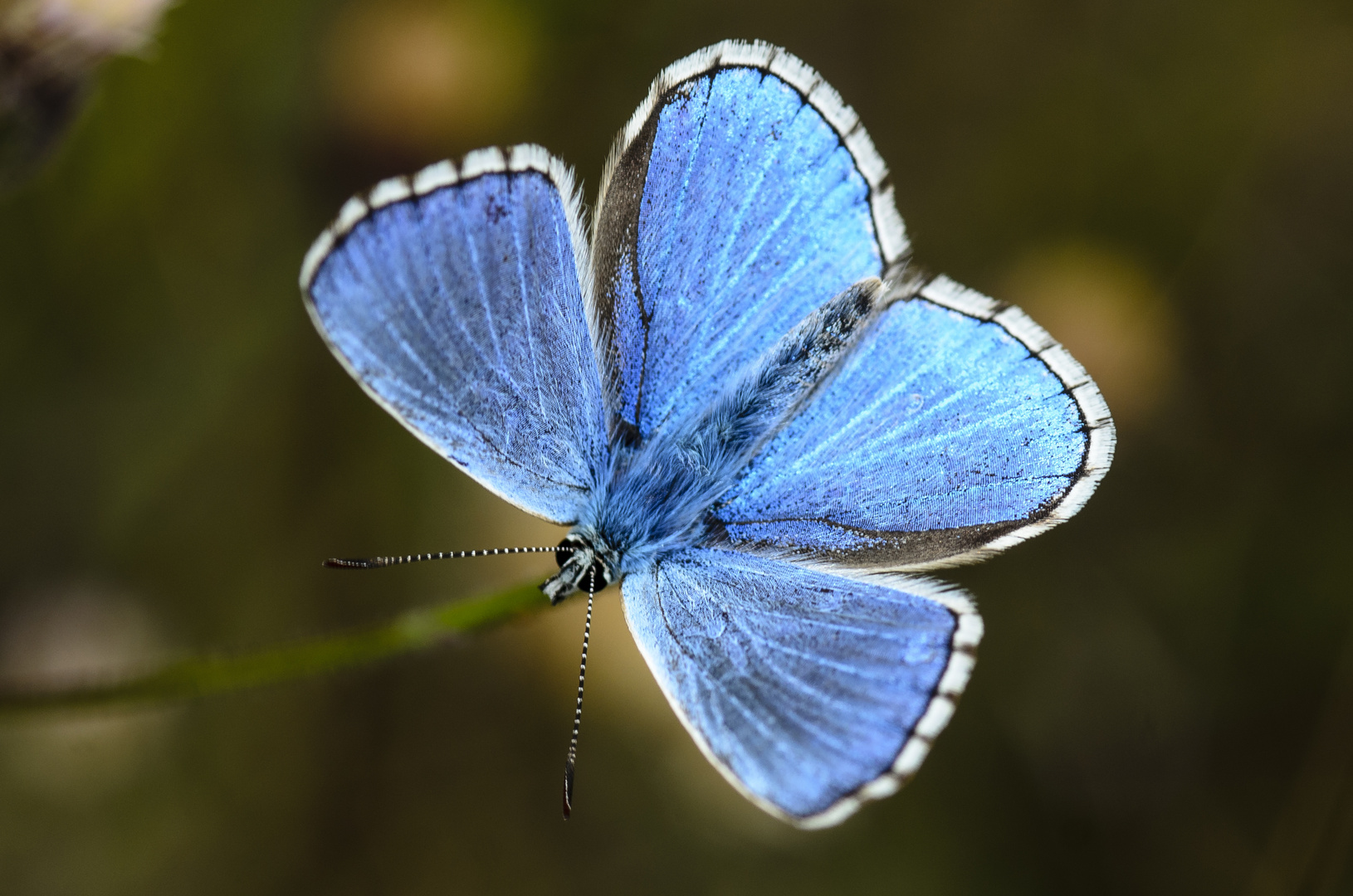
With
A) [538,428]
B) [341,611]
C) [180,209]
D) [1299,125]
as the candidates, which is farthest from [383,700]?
Result: [1299,125]

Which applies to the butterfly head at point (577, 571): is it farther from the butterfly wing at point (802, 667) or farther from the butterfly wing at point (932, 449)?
the butterfly wing at point (932, 449)

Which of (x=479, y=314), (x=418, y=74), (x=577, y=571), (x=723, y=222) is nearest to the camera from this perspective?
(x=577, y=571)

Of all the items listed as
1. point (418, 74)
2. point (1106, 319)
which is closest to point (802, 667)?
point (1106, 319)

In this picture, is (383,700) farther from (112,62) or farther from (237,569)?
(112,62)

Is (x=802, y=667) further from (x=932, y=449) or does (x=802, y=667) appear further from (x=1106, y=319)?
(x=1106, y=319)

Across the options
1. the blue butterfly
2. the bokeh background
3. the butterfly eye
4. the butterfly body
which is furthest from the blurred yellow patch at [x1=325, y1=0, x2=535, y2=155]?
the butterfly eye

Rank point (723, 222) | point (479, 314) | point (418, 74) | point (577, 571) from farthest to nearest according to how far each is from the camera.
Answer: point (418, 74) → point (723, 222) → point (479, 314) → point (577, 571)

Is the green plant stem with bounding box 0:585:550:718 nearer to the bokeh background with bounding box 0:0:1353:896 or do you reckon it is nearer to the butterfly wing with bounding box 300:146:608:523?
the butterfly wing with bounding box 300:146:608:523
